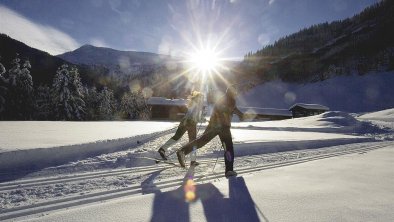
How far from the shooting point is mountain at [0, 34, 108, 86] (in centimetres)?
9243

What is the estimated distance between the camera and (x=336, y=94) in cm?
10069

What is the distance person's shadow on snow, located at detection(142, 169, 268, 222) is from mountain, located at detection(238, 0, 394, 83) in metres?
118

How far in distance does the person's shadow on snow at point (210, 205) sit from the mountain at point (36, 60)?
9589 centimetres

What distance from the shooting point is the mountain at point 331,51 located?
111 meters

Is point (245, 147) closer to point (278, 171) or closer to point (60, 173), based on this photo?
point (278, 171)

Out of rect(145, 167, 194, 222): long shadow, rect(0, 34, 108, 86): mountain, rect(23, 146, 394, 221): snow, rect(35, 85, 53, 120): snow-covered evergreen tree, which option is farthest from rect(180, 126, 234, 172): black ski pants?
rect(0, 34, 108, 86): mountain

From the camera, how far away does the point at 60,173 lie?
6219 mm

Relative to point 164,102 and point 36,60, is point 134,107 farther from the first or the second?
point 36,60

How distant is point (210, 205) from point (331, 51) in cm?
13946

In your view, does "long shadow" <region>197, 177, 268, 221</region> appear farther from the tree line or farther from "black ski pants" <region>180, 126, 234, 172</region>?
the tree line

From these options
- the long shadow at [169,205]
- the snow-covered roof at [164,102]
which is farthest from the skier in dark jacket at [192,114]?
the snow-covered roof at [164,102]

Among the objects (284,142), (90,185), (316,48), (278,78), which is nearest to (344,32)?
(316,48)

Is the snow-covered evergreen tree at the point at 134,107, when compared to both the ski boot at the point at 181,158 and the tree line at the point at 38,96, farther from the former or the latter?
the ski boot at the point at 181,158

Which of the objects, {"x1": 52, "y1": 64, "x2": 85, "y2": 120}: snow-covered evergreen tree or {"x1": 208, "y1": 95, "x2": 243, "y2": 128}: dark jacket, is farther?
{"x1": 52, "y1": 64, "x2": 85, "y2": 120}: snow-covered evergreen tree
